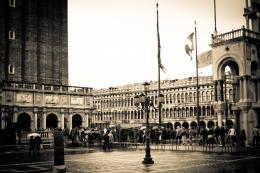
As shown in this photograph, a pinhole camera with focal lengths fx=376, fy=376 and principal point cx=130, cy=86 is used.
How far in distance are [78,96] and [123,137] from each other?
39.1ft

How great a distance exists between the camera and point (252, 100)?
1099 inches

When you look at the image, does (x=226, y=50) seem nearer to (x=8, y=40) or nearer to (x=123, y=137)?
(x=123, y=137)

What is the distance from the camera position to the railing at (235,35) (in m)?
27.4

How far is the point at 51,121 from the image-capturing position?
47469mm

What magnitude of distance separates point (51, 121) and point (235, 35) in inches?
1092

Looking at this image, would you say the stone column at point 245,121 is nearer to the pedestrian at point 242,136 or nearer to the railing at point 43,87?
the pedestrian at point 242,136

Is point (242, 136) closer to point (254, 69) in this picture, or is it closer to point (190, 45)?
point (254, 69)

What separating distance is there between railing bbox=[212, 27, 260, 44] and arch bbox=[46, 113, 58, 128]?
2487cm

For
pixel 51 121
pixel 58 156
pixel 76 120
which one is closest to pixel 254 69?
pixel 58 156

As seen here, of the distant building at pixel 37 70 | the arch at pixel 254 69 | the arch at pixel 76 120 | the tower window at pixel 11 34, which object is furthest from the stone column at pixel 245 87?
the tower window at pixel 11 34

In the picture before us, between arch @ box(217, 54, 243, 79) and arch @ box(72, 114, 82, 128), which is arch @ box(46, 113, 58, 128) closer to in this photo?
arch @ box(72, 114, 82, 128)

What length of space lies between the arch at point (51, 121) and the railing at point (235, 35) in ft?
81.6

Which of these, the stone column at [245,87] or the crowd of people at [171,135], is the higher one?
the stone column at [245,87]

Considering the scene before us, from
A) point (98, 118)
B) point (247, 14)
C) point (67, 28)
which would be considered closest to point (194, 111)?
point (98, 118)
